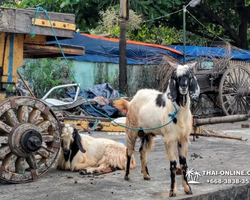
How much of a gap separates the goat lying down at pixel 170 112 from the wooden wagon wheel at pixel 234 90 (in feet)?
28.4

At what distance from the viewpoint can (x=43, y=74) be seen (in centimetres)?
1402

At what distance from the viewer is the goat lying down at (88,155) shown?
23.0 ft

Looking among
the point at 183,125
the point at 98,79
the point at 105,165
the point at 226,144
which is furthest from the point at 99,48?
the point at 183,125

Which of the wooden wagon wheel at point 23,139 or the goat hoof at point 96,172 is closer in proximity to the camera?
the wooden wagon wheel at point 23,139

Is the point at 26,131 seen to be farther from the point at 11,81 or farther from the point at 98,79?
the point at 98,79

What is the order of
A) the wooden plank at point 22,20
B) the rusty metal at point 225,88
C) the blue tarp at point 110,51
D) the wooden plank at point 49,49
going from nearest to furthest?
the wooden plank at point 22,20 → the wooden plank at point 49,49 → the rusty metal at point 225,88 → the blue tarp at point 110,51

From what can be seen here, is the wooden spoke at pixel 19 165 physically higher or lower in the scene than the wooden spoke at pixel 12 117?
lower

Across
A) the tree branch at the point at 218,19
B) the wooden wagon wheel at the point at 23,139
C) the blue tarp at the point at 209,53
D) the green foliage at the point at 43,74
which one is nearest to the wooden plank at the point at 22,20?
the wooden wagon wheel at the point at 23,139

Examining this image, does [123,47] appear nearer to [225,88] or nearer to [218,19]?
[225,88]

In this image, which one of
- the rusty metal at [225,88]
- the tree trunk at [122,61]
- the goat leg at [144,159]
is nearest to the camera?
the goat leg at [144,159]

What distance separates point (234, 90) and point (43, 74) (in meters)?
6.76

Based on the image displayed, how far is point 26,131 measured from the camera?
6066 millimetres

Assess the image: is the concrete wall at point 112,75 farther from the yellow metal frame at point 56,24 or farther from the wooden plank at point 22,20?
the wooden plank at point 22,20

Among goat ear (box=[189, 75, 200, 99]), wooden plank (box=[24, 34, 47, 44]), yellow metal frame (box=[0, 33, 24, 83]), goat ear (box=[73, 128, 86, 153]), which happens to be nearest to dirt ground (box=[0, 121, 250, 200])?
goat ear (box=[73, 128, 86, 153])
